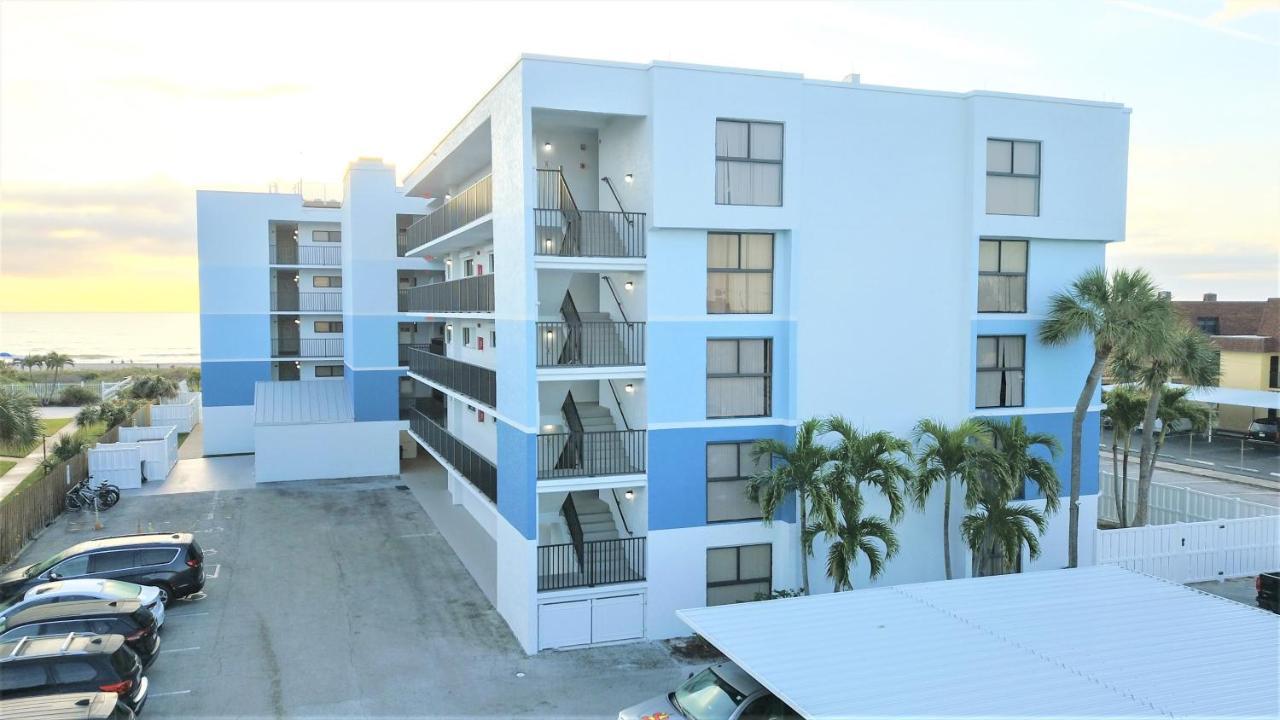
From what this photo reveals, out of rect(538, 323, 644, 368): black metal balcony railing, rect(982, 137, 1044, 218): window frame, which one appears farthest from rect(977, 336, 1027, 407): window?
rect(538, 323, 644, 368): black metal balcony railing

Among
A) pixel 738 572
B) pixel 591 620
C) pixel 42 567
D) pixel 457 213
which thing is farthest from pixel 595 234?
pixel 42 567

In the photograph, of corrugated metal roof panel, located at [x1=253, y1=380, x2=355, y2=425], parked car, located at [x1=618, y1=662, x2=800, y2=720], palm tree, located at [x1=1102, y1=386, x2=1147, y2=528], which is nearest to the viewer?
parked car, located at [x1=618, y1=662, x2=800, y2=720]

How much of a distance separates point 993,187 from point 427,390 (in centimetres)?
2459

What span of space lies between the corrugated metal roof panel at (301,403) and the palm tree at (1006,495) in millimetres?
24524

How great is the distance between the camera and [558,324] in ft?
57.0

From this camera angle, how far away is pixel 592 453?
17.5 meters

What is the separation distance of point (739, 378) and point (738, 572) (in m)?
3.94

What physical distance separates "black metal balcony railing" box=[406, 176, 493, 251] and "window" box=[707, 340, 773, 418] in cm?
624

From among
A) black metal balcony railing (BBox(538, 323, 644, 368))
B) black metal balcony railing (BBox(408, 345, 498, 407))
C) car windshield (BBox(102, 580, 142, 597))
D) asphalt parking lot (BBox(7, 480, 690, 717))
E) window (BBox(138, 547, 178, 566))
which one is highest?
black metal balcony railing (BBox(538, 323, 644, 368))

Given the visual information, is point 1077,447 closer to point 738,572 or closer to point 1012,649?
point 738,572

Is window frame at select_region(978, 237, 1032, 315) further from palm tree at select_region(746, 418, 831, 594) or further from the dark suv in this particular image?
the dark suv

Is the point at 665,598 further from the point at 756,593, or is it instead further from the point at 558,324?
A: the point at 558,324

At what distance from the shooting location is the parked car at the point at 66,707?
12461 mm

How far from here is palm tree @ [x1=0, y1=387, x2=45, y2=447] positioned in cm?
2461
